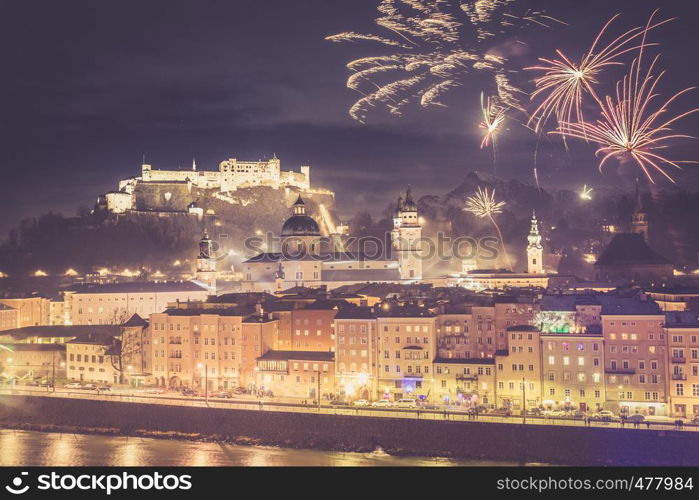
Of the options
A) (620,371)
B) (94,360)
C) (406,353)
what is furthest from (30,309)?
(620,371)

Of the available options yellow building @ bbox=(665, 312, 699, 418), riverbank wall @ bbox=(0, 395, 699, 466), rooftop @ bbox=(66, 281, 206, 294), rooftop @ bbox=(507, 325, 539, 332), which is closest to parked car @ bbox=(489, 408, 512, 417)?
riverbank wall @ bbox=(0, 395, 699, 466)

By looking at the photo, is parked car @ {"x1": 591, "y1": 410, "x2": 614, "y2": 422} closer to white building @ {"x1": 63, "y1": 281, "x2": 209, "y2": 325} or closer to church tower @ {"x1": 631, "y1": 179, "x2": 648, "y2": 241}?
white building @ {"x1": 63, "y1": 281, "x2": 209, "y2": 325}

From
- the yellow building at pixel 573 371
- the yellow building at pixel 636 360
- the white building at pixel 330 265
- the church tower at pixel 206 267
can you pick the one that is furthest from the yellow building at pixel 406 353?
the church tower at pixel 206 267

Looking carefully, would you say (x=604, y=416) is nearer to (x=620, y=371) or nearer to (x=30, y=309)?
(x=620, y=371)

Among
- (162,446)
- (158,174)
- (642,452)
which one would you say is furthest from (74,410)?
(158,174)

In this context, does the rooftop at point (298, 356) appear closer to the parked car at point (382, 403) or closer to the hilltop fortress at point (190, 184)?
the parked car at point (382, 403)
